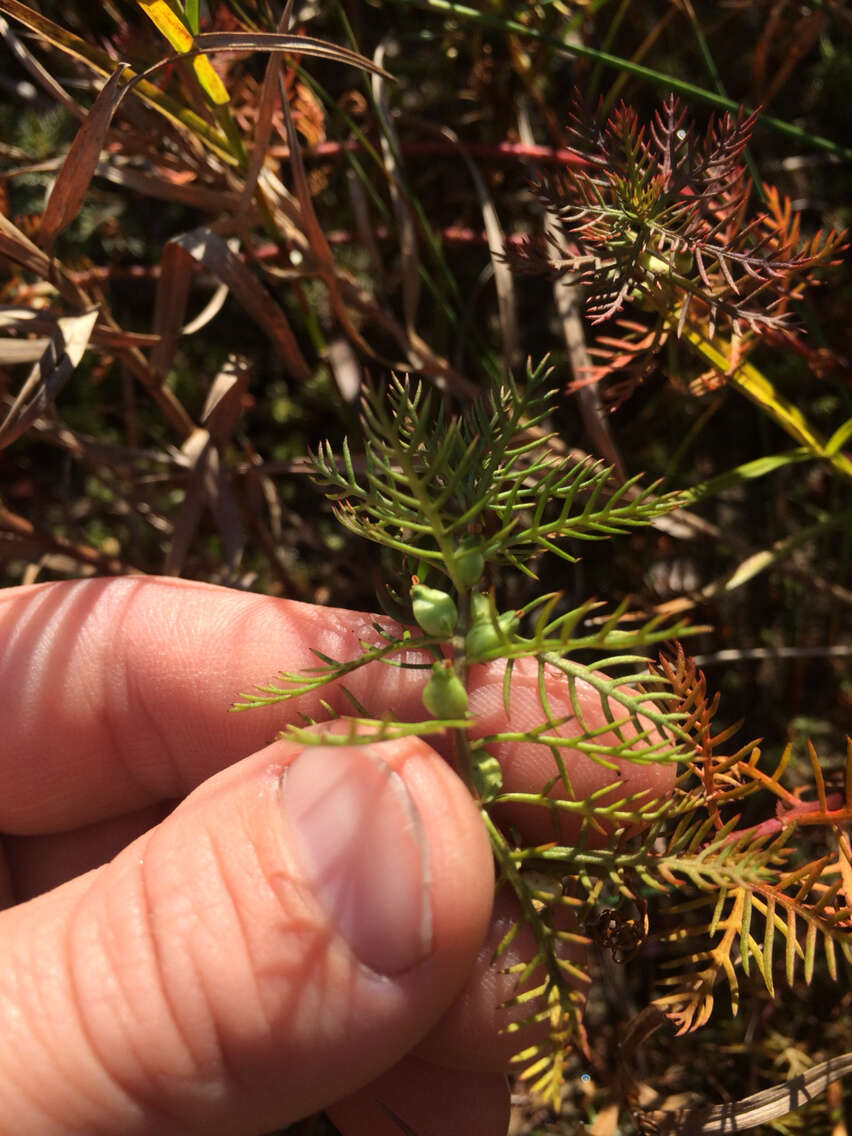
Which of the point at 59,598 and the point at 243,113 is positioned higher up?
the point at 243,113

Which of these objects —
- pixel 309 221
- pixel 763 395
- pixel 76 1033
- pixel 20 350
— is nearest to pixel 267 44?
pixel 309 221

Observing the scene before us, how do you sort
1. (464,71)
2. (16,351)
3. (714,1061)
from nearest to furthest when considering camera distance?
(16,351) → (714,1061) → (464,71)

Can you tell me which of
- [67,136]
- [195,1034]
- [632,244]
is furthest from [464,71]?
[195,1034]

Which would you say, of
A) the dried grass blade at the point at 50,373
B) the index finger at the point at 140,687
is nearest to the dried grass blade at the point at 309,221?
the dried grass blade at the point at 50,373

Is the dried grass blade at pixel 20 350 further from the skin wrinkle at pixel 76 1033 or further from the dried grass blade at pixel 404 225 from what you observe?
the skin wrinkle at pixel 76 1033

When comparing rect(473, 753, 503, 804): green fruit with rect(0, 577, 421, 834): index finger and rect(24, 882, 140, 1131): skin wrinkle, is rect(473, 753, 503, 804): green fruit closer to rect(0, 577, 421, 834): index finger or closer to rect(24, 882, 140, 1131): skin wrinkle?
rect(0, 577, 421, 834): index finger

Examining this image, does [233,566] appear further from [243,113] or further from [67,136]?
[67,136]
